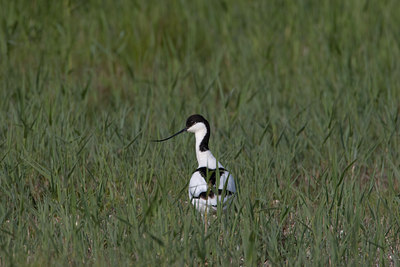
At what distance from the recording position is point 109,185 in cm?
464

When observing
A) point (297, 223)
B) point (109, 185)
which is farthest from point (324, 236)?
point (109, 185)

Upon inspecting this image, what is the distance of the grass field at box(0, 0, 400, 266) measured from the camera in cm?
389

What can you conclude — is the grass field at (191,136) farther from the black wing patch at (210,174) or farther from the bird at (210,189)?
the black wing patch at (210,174)

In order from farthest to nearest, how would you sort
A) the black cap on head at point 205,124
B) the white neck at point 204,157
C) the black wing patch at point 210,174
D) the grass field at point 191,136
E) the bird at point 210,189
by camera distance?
the black cap on head at point 205,124
the white neck at point 204,157
the black wing patch at point 210,174
the bird at point 210,189
the grass field at point 191,136

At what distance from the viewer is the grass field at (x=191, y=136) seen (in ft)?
12.8

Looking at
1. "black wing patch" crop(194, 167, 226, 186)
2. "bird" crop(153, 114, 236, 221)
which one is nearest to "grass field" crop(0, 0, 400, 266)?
"bird" crop(153, 114, 236, 221)

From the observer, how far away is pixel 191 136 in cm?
555

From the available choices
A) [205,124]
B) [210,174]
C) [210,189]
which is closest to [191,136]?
[205,124]

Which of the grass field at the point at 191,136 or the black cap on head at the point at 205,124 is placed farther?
the black cap on head at the point at 205,124

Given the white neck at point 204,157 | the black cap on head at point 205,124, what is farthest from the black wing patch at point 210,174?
the black cap on head at point 205,124

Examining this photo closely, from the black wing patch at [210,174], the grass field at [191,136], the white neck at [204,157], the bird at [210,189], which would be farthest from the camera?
the white neck at [204,157]

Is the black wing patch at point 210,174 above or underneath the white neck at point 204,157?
underneath

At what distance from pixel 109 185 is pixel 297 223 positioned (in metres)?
1.35

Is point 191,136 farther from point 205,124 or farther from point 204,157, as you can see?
point 204,157
